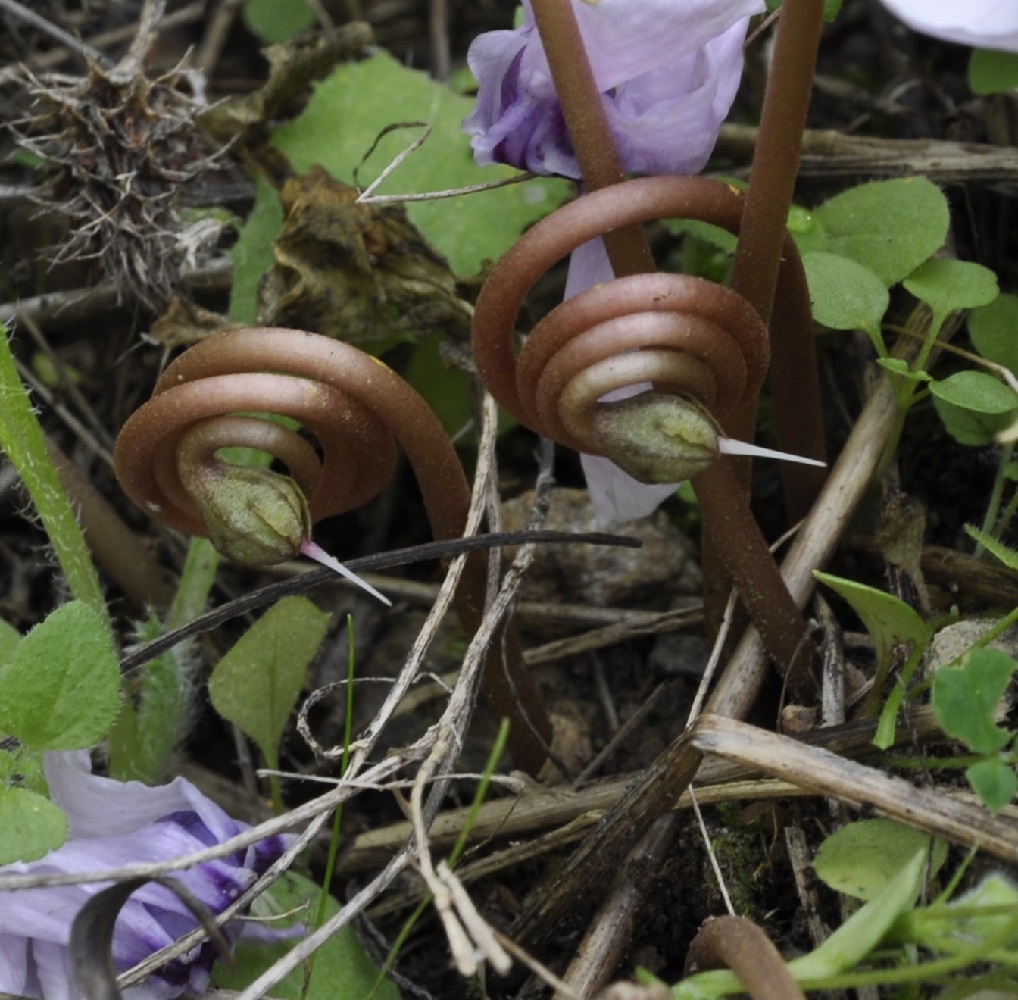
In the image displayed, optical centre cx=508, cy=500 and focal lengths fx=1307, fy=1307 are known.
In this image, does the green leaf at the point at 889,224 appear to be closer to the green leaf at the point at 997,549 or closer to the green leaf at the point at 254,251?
the green leaf at the point at 997,549

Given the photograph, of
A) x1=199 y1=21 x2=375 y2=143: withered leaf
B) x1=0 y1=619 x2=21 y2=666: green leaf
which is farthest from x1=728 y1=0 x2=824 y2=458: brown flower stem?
x1=199 y1=21 x2=375 y2=143: withered leaf

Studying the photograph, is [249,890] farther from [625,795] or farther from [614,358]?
[614,358]

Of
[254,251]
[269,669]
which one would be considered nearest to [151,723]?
[269,669]

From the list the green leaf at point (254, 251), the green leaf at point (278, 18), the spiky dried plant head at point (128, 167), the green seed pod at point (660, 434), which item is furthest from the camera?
the green leaf at point (278, 18)

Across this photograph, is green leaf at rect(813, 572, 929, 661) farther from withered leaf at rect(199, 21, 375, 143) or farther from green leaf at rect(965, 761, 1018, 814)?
withered leaf at rect(199, 21, 375, 143)

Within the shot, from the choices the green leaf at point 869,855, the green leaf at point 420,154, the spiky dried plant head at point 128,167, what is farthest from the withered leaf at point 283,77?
the green leaf at point 869,855

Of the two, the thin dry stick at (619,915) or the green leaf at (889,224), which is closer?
the thin dry stick at (619,915)
